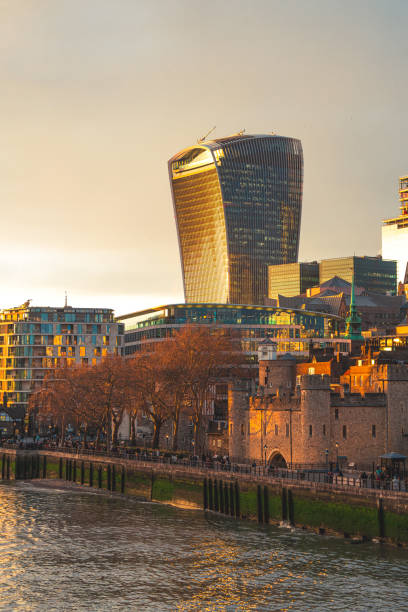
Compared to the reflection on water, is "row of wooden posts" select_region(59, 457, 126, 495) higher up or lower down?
higher up

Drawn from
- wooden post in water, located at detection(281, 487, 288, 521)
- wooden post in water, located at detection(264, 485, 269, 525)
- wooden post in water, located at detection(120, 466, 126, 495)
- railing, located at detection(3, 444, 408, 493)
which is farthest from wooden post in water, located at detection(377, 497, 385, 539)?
wooden post in water, located at detection(120, 466, 126, 495)

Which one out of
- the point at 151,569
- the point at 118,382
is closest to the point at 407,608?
the point at 151,569

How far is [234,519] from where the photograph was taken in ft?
282

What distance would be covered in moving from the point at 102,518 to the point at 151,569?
24.4m

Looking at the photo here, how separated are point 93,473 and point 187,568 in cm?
5382

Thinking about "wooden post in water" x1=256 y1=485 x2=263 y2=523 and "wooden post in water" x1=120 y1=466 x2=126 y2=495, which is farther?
→ "wooden post in water" x1=120 y1=466 x2=126 y2=495

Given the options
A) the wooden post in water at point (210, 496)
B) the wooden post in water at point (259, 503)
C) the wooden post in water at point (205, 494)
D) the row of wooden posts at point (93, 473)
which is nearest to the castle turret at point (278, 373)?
the row of wooden posts at point (93, 473)

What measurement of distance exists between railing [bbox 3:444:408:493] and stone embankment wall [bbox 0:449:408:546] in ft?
1.13

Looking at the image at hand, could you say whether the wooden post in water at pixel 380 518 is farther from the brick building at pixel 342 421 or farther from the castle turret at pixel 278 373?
the castle turret at pixel 278 373

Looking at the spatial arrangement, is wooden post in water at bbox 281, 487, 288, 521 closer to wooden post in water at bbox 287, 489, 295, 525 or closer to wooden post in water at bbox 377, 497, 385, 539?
wooden post in water at bbox 287, 489, 295, 525

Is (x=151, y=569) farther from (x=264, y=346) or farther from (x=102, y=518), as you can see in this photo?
(x=264, y=346)

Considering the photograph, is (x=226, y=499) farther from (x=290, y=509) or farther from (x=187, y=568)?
(x=187, y=568)

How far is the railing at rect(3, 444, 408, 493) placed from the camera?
240ft

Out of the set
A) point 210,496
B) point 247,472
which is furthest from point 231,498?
point 210,496
